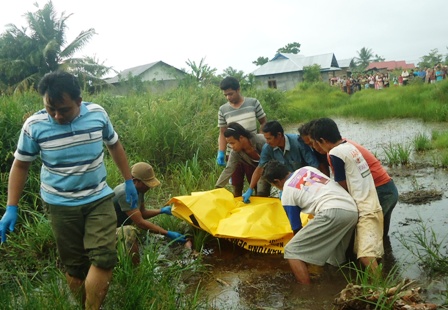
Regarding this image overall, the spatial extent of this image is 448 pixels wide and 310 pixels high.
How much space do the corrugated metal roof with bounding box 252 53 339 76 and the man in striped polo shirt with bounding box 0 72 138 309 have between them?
34.7 metres

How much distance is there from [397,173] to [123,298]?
498cm

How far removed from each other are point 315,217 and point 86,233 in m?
1.56

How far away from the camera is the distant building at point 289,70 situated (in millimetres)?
36625

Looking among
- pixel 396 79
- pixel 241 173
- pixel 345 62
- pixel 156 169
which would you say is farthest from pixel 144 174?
pixel 345 62

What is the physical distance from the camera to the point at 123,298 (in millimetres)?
2551

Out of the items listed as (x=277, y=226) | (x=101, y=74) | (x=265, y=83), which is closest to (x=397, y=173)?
(x=277, y=226)

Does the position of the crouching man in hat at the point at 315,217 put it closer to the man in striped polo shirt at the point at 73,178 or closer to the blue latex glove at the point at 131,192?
the blue latex glove at the point at 131,192

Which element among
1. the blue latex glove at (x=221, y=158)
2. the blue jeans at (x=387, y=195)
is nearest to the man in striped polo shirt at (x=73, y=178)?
the blue jeans at (x=387, y=195)

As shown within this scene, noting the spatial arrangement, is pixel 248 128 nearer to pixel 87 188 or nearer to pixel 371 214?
pixel 371 214

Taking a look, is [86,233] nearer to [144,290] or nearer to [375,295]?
[144,290]

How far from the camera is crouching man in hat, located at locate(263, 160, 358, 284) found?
3.13 metres

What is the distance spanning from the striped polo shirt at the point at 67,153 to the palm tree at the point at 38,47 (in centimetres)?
2175

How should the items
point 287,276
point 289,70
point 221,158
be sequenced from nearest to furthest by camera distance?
point 287,276 < point 221,158 < point 289,70

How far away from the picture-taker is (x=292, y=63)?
3744 centimetres
